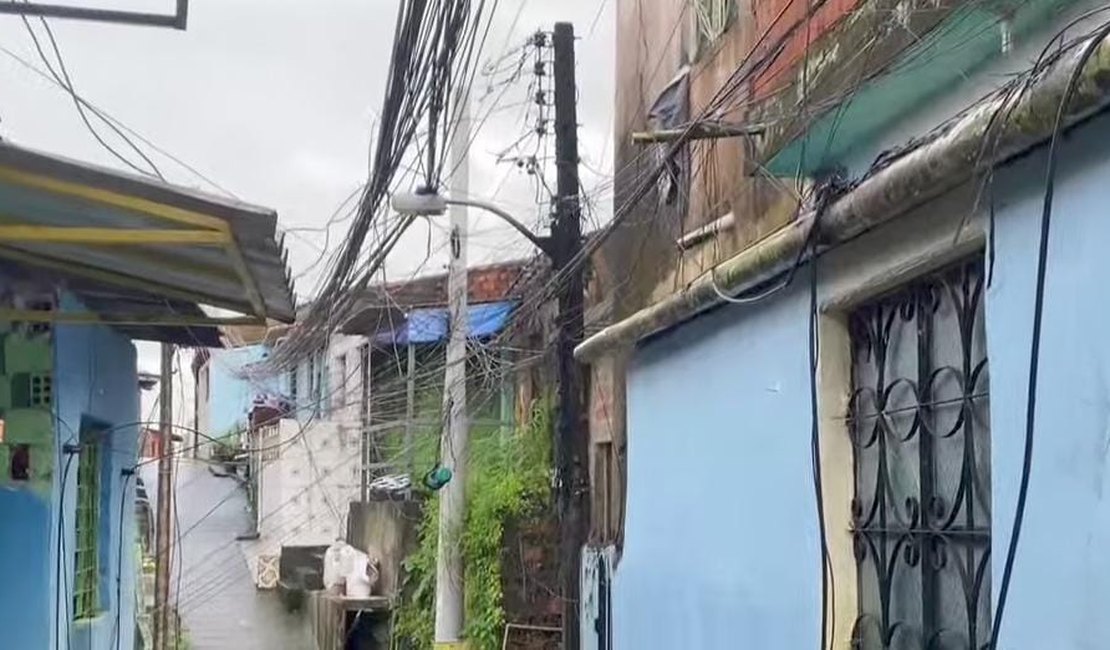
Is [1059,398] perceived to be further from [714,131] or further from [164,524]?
[164,524]

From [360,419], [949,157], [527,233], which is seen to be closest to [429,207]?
[527,233]

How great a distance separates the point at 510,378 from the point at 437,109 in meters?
11.0

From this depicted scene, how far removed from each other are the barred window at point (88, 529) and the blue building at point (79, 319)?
1 cm

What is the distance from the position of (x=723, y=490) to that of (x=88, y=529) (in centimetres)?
462

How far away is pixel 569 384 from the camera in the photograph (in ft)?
38.3

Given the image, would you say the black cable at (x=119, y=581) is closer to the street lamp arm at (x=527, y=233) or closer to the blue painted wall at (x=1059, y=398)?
the street lamp arm at (x=527, y=233)

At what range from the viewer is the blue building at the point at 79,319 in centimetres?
538

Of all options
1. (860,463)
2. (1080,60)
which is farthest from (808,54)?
(1080,60)

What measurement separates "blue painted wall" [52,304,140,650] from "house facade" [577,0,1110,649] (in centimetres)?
318

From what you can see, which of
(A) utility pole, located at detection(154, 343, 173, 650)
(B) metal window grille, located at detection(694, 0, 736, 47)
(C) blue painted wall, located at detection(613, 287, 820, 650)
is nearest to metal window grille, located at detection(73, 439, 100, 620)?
(C) blue painted wall, located at detection(613, 287, 820, 650)

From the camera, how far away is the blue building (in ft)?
17.6

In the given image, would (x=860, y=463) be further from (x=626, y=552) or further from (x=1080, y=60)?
(x=626, y=552)

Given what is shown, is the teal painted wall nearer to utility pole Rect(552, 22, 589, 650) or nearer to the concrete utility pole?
the concrete utility pole

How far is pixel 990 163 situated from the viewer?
3834 millimetres
